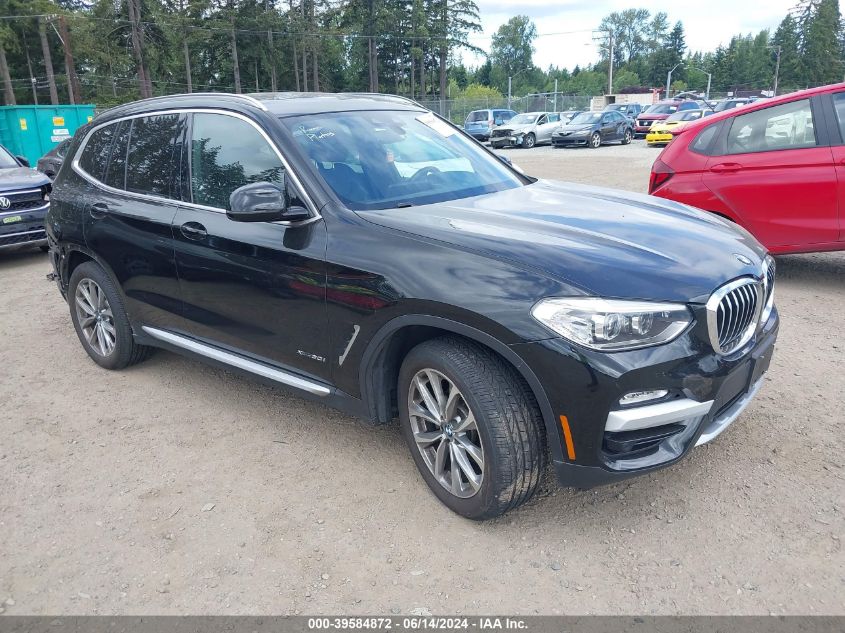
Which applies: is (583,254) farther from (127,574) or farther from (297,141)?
(127,574)

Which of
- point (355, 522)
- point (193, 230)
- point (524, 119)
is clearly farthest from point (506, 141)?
point (355, 522)

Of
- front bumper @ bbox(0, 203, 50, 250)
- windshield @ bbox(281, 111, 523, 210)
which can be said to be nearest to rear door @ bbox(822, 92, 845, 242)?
windshield @ bbox(281, 111, 523, 210)

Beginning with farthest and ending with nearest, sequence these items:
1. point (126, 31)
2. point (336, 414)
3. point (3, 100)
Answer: point (3, 100) < point (126, 31) < point (336, 414)

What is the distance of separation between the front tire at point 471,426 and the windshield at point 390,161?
0.92 m

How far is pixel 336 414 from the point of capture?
4250 millimetres

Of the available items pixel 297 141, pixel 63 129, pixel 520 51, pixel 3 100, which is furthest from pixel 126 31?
pixel 520 51

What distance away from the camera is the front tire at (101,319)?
4762 mm

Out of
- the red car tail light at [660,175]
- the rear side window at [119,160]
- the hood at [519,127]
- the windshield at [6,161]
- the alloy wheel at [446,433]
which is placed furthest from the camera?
the hood at [519,127]

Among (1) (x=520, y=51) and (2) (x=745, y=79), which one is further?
(1) (x=520, y=51)

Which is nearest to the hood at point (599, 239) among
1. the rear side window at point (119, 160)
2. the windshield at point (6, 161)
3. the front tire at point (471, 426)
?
the front tire at point (471, 426)

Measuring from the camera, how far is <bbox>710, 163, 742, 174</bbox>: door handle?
6436 mm

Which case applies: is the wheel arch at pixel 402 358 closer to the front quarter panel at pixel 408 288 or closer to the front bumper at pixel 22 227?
the front quarter panel at pixel 408 288

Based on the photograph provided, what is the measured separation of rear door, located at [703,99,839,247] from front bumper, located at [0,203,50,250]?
7906 millimetres

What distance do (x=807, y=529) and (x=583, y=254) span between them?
1.53 metres
